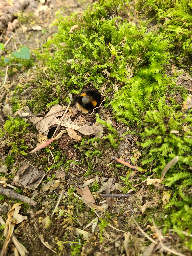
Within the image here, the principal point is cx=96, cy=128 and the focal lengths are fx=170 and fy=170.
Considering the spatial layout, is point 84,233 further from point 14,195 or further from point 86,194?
point 14,195

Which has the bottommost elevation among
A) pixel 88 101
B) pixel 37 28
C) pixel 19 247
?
A: pixel 19 247

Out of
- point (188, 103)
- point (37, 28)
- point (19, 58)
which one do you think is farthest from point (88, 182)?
point (37, 28)

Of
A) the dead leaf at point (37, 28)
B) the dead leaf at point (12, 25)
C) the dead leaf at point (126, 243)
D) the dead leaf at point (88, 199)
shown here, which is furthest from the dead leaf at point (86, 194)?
the dead leaf at point (12, 25)

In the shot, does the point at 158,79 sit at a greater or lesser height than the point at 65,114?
greater

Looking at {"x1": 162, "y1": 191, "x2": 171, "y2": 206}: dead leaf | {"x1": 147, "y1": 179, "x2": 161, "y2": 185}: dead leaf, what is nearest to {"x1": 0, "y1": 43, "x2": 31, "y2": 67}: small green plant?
{"x1": 147, "y1": 179, "x2": 161, "y2": 185}: dead leaf

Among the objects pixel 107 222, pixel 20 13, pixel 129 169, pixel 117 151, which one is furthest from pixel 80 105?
pixel 20 13

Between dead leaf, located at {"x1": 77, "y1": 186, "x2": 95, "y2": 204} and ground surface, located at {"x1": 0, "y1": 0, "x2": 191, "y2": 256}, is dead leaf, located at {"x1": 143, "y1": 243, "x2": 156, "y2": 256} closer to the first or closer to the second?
ground surface, located at {"x1": 0, "y1": 0, "x2": 191, "y2": 256}

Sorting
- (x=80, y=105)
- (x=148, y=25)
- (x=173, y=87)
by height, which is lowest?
(x=80, y=105)

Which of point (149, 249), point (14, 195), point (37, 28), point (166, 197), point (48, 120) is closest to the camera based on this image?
point (149, 249)

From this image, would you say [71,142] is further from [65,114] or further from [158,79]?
[158,79]
